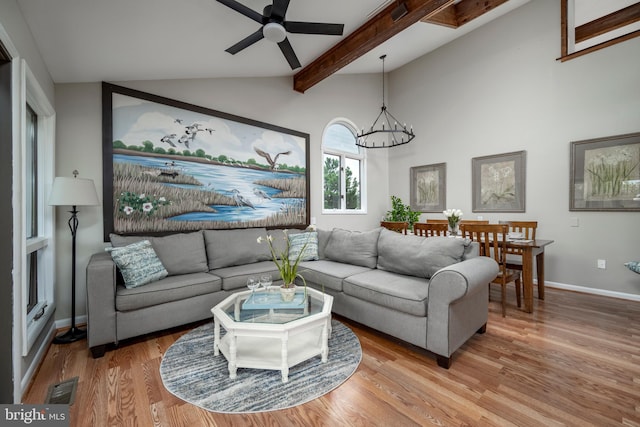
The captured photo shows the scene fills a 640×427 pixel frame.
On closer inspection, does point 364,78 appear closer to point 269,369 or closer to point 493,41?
point 493,41

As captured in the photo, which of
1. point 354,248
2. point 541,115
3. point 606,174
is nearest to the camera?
point 354,248

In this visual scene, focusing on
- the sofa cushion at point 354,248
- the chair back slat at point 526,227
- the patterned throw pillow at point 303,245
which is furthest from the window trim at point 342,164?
the chair back slat at point 526,227

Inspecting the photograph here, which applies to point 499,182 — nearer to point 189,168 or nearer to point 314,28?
point 314,28

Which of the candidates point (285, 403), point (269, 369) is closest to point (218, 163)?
point (269, 369)

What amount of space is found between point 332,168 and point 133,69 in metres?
3.25

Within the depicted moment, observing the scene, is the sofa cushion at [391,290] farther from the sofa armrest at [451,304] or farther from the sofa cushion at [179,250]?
the sofa cushion at [179,250]

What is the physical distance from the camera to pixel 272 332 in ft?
5.73

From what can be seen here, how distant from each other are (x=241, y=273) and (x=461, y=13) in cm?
500

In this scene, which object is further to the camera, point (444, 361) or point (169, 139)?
point (169, 139)

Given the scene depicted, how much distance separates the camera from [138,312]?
2264 millimetres

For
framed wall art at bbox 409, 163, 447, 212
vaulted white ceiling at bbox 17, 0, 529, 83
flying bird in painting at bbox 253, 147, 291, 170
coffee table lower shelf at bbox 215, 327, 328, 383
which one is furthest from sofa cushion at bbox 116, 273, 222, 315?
framed wall art at bbox 409, 163, 447, 212

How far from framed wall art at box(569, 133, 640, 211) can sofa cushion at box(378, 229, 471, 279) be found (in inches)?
97.9

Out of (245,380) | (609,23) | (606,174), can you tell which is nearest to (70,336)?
(245,380)

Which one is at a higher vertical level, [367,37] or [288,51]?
[367,37]
